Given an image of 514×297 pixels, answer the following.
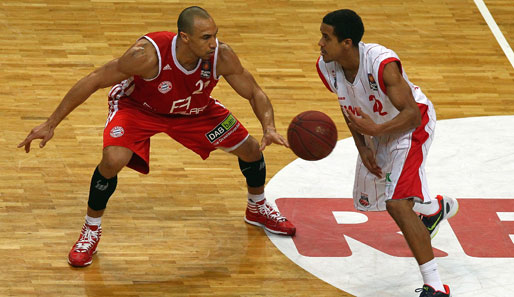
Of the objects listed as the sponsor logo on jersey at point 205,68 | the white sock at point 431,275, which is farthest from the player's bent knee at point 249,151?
the white sock at point 431,275

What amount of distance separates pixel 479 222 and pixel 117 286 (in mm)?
2726

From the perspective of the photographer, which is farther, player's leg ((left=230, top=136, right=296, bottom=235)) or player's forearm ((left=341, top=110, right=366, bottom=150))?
player's leg ((left=230, top=136, right=296, bottom=235))

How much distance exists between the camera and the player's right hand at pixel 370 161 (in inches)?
269

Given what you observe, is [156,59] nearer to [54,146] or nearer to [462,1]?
[54,146]

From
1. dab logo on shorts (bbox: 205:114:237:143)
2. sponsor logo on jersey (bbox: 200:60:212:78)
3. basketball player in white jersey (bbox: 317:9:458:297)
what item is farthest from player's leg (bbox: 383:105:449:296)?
sponsor logo on jersey (bbox: 200:60:212:78)

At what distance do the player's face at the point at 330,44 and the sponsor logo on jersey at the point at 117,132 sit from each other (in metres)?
1.47

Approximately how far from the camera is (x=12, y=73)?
1010 cm

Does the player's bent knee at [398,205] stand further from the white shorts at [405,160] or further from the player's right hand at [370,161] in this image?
the player's right hand at [370,161]

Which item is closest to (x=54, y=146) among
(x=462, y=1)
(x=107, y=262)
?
(x=107, y=262)

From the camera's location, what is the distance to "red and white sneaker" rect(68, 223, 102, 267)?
22.9ft

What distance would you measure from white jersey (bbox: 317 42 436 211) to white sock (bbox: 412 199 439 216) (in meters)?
0.31

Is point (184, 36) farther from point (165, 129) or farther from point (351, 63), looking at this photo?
point (351, 63)

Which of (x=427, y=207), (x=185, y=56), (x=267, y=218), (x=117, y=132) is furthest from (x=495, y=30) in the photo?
(x=117, y=132)

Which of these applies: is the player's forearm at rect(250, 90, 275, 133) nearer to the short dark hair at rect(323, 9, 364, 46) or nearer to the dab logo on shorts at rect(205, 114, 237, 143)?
the dab logo on shorts at rect(205, 114, 237, 143)
